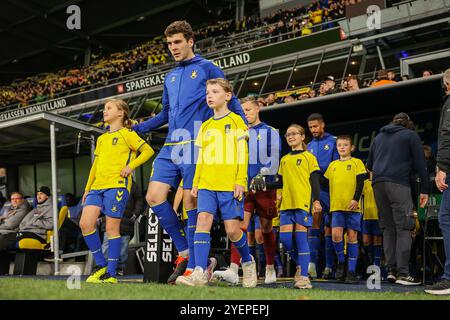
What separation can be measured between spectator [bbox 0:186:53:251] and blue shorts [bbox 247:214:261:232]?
13.8ft

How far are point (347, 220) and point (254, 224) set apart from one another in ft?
4.04

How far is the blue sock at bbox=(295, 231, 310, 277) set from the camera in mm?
5773

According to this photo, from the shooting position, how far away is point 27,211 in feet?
36.7

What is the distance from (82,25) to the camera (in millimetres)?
28031

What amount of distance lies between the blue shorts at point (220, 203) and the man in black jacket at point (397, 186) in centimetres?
232

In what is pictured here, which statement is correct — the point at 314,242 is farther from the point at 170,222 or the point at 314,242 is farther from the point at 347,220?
the point at 170,222

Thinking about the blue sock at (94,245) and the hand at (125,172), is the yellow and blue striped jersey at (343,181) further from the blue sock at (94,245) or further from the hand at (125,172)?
the blue sock at (94,245)

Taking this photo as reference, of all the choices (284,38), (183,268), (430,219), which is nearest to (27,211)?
(183,268)

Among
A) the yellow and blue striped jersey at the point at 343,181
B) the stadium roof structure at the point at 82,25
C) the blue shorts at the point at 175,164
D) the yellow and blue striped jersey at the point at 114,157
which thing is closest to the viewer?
the blue shorts at the point at 175,164

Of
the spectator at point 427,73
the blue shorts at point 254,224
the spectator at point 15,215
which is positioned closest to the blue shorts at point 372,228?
the blue shorts at point 254,224

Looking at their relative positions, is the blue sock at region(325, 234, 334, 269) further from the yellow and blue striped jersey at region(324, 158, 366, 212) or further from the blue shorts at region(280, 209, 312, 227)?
the blue shorts at region(280, 209, 312, 227)

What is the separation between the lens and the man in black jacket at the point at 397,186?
6414 millimetres

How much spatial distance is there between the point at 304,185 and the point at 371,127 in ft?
14.6

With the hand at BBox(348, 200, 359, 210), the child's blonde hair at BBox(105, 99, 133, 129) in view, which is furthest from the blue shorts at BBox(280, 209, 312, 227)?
the child's blonde hair at BBox(105, 99, 133, 129)
